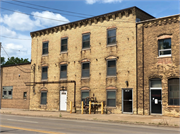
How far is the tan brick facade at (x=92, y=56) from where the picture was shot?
23.6 m

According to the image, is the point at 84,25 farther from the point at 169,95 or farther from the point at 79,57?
the point at 169,95

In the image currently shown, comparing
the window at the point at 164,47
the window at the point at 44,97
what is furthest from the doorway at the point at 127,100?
the window at the point at 44,97

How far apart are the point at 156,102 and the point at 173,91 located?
72.4 inches

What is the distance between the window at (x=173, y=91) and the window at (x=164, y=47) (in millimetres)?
2571

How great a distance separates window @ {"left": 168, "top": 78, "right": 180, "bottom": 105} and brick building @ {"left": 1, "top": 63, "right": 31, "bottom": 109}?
20605 mm

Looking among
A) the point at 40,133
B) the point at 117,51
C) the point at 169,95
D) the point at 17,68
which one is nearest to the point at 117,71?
the point at 117,51

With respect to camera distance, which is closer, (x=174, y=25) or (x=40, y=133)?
Result: (x=40, y=133)

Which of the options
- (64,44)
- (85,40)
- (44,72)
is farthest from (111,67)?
(44,72)

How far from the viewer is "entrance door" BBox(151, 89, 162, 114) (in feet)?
70.1

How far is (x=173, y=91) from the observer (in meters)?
20.7

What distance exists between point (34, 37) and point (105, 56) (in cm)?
1273

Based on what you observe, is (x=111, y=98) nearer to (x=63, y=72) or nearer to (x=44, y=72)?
(x=63, y=72)

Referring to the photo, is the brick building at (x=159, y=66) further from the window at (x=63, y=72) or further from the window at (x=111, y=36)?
the window at (x=63, y=72)

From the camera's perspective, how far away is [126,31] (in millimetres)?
23875
